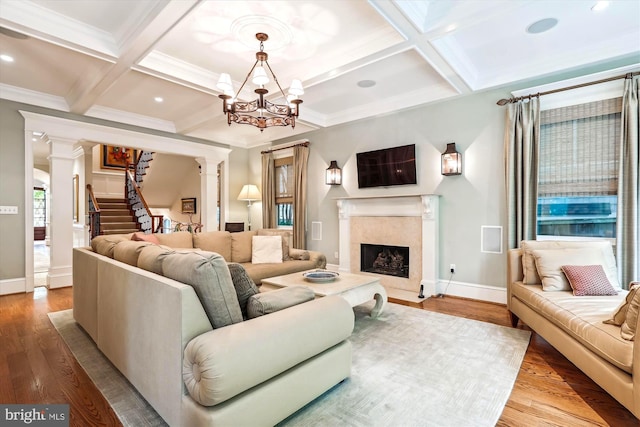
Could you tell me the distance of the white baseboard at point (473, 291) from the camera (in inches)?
158

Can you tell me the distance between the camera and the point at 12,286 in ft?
14.7

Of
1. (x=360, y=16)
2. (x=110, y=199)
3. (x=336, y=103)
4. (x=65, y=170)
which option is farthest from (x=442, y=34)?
(x=110, y=199)

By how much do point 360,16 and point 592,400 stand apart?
Result: 332 centimetres

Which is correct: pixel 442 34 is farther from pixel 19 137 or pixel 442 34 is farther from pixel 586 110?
pixel 19 137

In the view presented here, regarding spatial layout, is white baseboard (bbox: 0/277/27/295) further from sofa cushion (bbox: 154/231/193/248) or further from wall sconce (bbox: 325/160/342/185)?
wall sconce (bbox: 325/160/342/185)

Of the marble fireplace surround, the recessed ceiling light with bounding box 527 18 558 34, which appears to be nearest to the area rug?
the marble fireplace surround

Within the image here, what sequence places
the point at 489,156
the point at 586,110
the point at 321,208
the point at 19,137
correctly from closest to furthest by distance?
the point at 586,110 → the point at 489,156 → the point at 19,137 → the point at 321,208

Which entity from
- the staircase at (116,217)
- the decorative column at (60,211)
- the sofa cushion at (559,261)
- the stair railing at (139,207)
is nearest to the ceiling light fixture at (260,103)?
the sofa cushion at (559,261)

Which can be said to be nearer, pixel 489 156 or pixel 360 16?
pixel 360 16

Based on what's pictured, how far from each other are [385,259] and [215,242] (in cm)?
265

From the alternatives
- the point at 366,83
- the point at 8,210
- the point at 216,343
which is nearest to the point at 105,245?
the point at 216,343

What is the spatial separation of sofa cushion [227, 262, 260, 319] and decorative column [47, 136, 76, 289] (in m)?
4.53

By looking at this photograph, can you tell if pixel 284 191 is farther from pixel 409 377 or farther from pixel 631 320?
pixel 631 320

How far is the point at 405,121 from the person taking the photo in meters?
4.83
